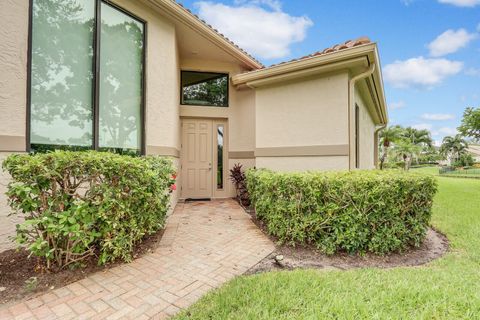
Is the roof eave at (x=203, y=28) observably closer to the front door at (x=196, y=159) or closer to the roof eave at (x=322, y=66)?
the roof eave at (x=322, y=66)

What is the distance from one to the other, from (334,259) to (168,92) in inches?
188

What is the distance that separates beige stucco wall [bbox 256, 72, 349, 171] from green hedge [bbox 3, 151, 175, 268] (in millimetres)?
3768

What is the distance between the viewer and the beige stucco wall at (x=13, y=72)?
2951 mm

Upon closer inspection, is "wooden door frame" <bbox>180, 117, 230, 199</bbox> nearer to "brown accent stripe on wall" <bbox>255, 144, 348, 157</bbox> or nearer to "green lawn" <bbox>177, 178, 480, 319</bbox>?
"brown accent stripe on wall" <bbox>255, 144, 348, 157</bbox>

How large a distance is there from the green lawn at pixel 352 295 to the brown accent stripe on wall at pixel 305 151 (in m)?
2.71

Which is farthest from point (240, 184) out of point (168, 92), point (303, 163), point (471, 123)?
point (471, 123)

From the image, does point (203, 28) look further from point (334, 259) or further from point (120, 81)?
point (334, 259)

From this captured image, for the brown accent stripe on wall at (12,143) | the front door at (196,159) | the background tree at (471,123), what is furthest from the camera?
the background tree at (471,123)

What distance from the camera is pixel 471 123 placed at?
677 inches

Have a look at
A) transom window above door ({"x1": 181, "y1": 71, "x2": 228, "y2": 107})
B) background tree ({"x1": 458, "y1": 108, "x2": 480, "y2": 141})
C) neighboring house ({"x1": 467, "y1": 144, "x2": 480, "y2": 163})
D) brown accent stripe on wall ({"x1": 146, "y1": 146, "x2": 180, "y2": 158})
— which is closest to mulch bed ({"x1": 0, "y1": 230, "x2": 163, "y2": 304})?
brown accent stripe on wall ({"x1": 146, "y1": 146, "x2": 180, "y2": 158})

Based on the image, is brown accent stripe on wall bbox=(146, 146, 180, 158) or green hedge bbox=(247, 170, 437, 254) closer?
green hedge bbox=(247, 170, 437, 254)

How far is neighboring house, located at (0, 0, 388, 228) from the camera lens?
10.7 feet

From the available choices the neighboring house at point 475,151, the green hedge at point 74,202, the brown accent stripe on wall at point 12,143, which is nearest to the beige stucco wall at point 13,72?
the brown accent stripe on wall at point 12,143

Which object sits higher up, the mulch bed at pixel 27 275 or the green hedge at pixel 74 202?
the green hedge at pixel 74 202
